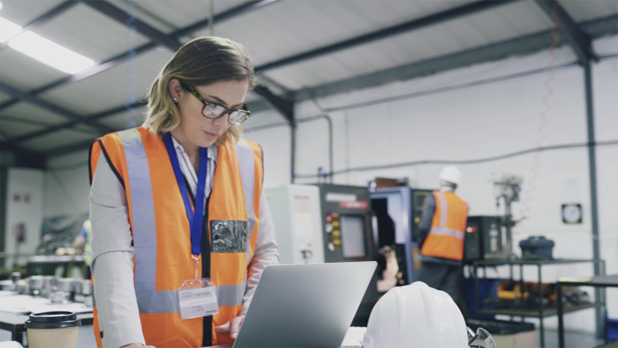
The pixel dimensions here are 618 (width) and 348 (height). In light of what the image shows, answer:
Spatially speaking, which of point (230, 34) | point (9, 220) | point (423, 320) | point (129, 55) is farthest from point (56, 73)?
point (423, 320)

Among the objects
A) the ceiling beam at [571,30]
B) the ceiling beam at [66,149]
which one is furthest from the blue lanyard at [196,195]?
the ceiling beam at [66,149]

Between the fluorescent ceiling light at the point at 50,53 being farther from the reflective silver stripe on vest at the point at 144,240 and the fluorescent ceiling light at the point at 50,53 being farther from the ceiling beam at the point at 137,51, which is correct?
the reflective silver stripe on vest at the point at 144,240

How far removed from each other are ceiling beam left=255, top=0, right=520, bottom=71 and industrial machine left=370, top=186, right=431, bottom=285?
1.84 m

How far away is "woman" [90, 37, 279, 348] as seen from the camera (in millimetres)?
1118

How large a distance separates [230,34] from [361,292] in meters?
5.54

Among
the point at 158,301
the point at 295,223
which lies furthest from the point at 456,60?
the point at 158,301

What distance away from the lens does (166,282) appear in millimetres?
1166

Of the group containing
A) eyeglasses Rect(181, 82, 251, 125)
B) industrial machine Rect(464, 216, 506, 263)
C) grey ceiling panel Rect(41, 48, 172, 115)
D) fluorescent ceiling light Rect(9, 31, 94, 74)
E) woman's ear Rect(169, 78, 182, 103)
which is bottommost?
industrial machine Rect(464, 216, 506, 263)

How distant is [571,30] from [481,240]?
2.25 meters

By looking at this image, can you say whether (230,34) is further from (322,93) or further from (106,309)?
(106,309)

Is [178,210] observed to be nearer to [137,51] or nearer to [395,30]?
[395,30]

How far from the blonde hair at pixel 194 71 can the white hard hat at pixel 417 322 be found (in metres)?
0.66

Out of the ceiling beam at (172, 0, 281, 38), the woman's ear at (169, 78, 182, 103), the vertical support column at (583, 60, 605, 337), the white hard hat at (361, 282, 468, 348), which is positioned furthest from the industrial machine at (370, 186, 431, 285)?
the white hard hat at (361, 282, 468, 348)

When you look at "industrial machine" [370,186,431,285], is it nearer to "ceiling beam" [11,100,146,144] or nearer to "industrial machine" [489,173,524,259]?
"industrial machine" [489,173,524,259]
